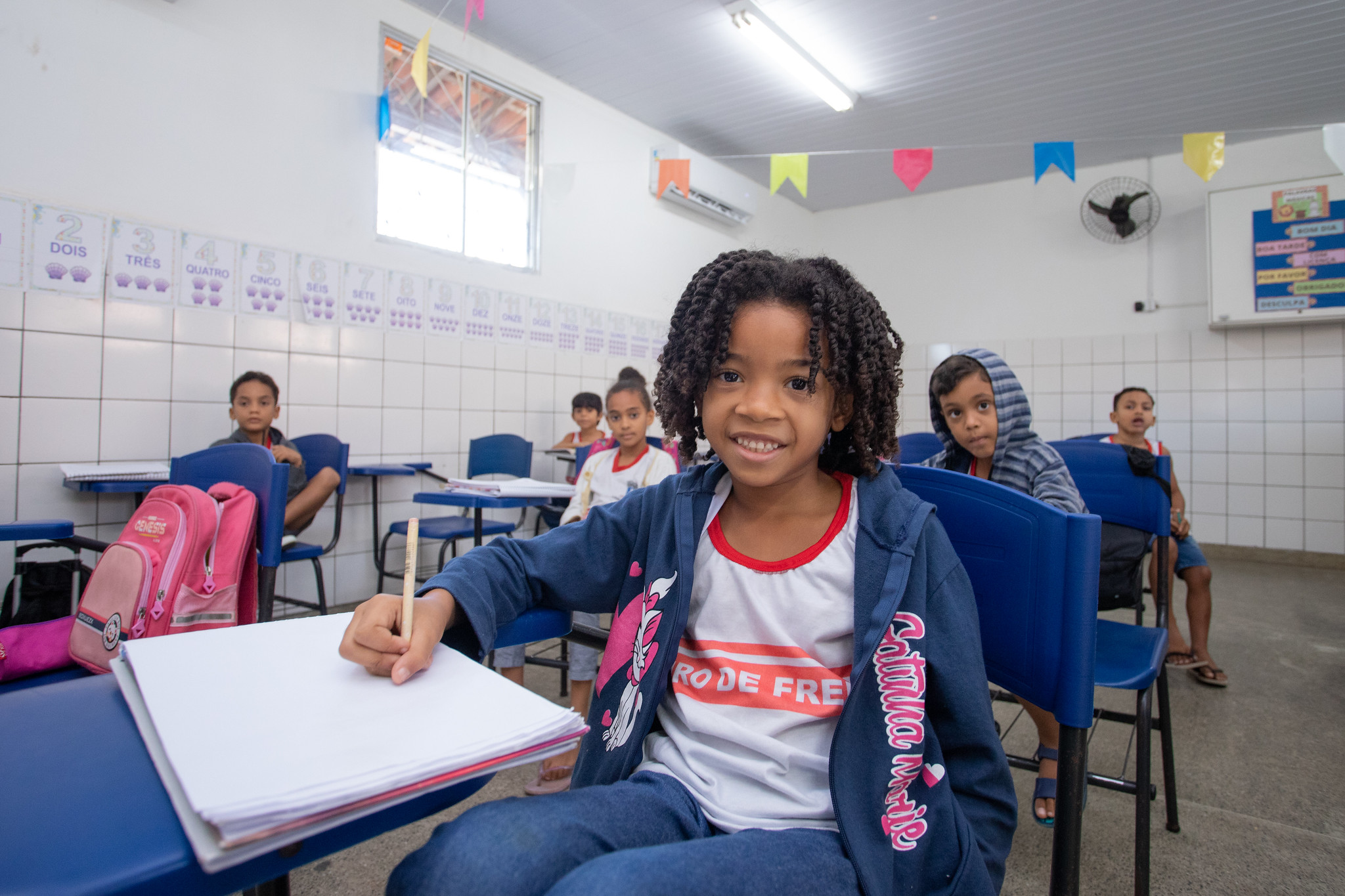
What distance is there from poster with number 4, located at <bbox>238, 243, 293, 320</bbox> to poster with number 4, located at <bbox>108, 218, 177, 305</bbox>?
0.80 feet

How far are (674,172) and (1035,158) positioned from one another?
82.9 inches

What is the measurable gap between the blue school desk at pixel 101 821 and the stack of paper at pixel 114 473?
2.01m

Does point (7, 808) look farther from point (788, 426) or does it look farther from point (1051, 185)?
point (1051, 185)

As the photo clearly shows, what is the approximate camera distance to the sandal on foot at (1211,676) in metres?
2.33

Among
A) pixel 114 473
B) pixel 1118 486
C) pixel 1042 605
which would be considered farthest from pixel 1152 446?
pixel 114 473

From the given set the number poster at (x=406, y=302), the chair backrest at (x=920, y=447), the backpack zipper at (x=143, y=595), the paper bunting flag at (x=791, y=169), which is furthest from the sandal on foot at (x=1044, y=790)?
the paper bunting flag at (x=791, y=169)

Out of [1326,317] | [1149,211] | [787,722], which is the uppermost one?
[1149,211]

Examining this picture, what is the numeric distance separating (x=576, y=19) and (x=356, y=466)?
2.45 m

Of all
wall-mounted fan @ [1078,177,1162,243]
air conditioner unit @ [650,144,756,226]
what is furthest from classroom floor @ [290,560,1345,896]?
air conditioner unit @ [650,144,756,226]

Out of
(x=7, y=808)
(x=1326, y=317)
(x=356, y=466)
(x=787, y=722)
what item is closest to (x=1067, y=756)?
(x=787, y=722)

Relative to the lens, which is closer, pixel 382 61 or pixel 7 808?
pixel 7 808

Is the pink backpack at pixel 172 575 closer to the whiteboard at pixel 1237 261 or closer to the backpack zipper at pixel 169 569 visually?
the backpack zipper at pixel 169 569

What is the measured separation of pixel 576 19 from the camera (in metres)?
3.48

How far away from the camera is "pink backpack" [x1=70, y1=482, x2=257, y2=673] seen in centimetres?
103
